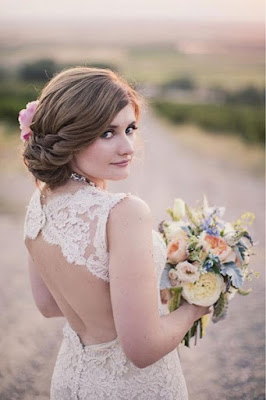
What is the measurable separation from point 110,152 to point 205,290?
25.9 inches

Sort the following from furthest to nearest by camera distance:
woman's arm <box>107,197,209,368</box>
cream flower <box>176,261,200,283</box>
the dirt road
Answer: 1. the dirt road
2. cream flower <box>176,261,200,283</box>
3. woman's arm <box>107,197,209,368</box>

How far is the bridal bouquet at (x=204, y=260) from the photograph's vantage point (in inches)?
86.0

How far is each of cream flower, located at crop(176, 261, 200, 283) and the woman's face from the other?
462 mm

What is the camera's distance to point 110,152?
6.33 ft

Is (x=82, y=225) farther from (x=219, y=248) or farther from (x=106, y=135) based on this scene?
(x=219, y=248)

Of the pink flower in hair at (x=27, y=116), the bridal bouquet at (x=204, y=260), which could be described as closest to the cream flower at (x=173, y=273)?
the bridal bouquet at (x=204, y=260)

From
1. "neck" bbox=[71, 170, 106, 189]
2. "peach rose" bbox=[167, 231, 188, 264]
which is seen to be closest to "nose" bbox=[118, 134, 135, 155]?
"neck" bbox=[71, 170, 106, 189]

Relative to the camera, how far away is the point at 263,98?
15.4 meters

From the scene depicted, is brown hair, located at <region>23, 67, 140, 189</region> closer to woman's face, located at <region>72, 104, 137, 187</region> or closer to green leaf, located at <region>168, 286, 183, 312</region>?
woman's face, located at <region>72, 104, 137, 187</region>

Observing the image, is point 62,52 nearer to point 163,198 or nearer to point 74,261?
point 163,198

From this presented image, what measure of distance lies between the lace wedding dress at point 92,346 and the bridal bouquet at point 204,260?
126mm

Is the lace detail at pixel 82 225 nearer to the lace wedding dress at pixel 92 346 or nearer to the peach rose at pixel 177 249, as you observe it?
the lace wedding dress at pixel 92 346

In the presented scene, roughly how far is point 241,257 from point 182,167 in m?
10.4

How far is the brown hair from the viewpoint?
183 cm
